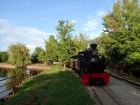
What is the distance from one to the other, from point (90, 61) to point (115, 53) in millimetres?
14604

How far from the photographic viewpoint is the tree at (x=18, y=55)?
238 ft

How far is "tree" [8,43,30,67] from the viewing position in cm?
7244

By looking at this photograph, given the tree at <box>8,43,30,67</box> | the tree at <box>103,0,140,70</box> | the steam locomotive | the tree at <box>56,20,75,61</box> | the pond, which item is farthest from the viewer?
the tree at <box>8,43,30,67</box>

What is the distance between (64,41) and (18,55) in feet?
124

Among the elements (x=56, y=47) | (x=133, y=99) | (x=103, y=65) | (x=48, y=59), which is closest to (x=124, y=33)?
(x=103, y=65)

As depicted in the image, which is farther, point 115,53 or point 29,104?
point 115,53

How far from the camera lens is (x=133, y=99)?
12164mm

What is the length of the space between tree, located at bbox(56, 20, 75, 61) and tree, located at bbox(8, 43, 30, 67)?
3592 cm

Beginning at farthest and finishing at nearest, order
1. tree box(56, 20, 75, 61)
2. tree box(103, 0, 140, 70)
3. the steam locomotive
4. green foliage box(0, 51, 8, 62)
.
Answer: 1. green foliage box(0, 51, 8, 62)
2. tree box(56, 20, 75, 61)
3. tree box(103, 0, 140, 70)
4. the steam locomotive

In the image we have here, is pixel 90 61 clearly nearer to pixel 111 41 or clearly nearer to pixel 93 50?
pixel 93 50

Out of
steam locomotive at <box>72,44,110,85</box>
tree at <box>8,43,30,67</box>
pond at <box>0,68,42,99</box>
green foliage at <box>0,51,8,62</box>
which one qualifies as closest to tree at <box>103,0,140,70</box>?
steam locomotive at <box>72,44,110,85</box>

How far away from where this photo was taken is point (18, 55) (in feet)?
240

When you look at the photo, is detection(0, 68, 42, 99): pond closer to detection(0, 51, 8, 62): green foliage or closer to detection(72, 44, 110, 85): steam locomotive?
detection(72, 44, 110, 85): steam locomotive

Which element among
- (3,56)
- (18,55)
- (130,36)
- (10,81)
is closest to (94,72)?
(130,36)
